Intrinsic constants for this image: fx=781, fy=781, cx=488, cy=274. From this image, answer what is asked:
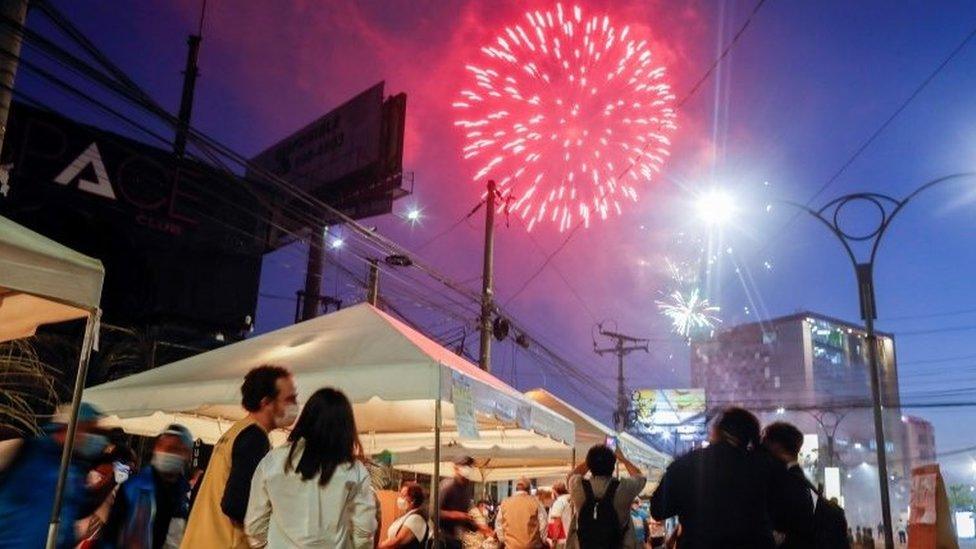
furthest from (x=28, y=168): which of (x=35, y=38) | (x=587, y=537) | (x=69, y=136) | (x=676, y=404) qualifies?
(x=676, y=404)

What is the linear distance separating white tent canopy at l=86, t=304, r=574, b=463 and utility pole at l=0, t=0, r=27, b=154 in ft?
8.07

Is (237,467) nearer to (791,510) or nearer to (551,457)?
(791,510)

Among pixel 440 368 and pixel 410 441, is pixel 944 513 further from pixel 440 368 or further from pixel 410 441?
pixel 410 441

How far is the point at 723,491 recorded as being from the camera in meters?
4.22

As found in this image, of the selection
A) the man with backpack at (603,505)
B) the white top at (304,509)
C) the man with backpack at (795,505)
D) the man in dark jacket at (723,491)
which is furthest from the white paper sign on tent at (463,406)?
the white top at (304,509)

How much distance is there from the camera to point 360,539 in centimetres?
354

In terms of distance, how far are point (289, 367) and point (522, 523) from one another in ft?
15.0

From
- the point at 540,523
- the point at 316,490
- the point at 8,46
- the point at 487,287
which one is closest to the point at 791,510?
the point at 316,490

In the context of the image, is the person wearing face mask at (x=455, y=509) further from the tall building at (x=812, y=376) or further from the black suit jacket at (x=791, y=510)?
the tall building at (x=812, y=376)

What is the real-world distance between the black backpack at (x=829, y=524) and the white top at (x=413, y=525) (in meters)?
3.43

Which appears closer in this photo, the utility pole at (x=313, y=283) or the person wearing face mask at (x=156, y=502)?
the person wearing face mask at (x=156, y=502)

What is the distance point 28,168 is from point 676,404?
66.7 m

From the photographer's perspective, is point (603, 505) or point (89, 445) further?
point (603, 505)

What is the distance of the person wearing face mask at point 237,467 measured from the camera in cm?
362
